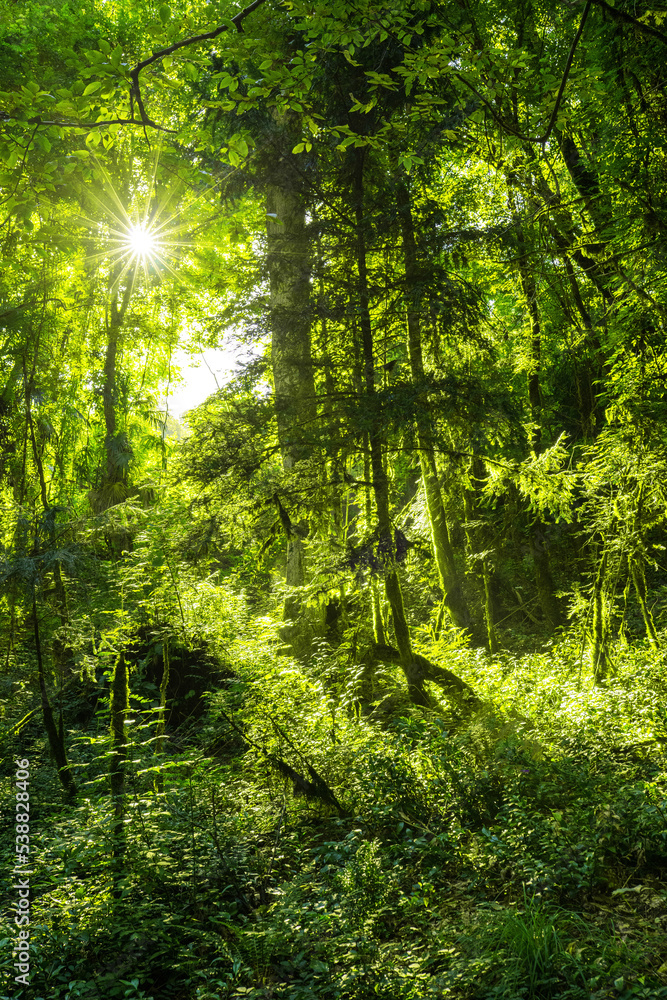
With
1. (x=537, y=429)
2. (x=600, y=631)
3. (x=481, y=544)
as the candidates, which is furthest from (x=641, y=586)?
(x=481, y=544)

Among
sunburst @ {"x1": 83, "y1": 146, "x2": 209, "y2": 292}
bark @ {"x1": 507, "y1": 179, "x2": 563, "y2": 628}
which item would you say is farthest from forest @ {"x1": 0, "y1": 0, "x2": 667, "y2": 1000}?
sunburst @ {"x1": 83, "y1": 146, "x2": 209, "y2": 292}

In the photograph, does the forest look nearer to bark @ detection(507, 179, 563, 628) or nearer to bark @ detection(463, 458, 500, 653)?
bark @ detection(507, 179, 563, 628)

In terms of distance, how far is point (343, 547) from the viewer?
6.68 m

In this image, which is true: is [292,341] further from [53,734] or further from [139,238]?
[139,238]

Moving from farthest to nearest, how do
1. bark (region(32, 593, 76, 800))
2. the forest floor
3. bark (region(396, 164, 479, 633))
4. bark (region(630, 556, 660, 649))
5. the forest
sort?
1. bark (region(630, 556, 660, 649))
2. bark (region(396, 164, 479, 633))
3. bark (region(32, 593, 76, 800))
4. the forest
5. the forest floor

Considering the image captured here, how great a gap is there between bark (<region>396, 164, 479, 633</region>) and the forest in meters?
0.05

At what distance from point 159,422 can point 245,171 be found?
1032cm

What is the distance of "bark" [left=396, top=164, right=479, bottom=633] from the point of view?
6746 mm

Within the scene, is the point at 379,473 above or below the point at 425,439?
below

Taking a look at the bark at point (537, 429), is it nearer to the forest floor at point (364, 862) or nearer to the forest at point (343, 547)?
the forest at point (343, 547)

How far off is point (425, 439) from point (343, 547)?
1.66m

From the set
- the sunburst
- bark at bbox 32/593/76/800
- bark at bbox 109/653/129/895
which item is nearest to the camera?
bark at bbox 109/653/129/895

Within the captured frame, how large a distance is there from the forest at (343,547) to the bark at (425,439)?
53 millimetres

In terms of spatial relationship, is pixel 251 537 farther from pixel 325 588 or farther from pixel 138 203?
pixel 138 203
